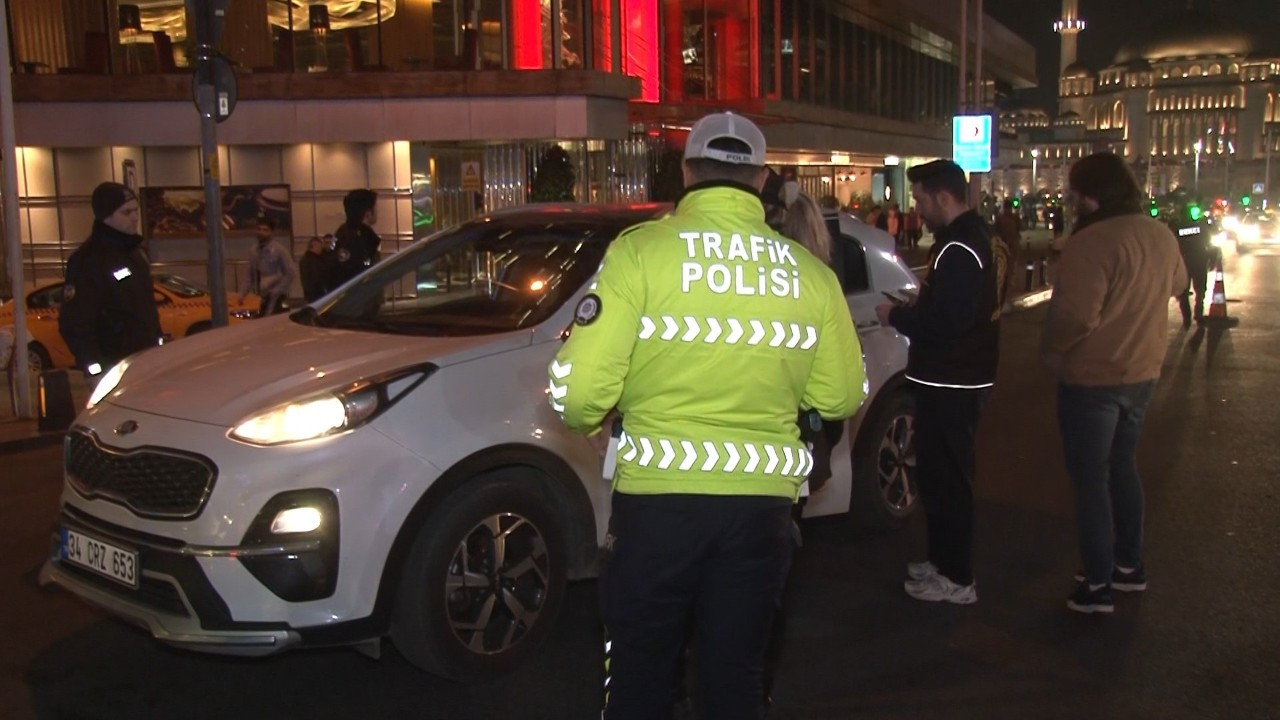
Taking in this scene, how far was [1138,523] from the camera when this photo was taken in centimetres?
587

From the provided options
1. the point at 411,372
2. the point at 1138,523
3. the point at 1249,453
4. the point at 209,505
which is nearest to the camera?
the point at 209,505

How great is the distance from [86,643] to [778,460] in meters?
3.67

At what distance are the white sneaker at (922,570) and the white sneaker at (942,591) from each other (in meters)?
0.02

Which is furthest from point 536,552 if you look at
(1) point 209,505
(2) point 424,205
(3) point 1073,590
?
(2) point 424,205

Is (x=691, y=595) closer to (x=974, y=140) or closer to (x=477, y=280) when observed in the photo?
(x=477, y=280)

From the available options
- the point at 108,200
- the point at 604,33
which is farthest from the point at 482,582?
the point at 604,33

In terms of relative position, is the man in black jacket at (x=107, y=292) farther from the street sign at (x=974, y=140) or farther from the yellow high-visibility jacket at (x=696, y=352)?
the street sign at (x=974, y=140)

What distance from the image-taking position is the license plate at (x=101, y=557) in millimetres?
4469

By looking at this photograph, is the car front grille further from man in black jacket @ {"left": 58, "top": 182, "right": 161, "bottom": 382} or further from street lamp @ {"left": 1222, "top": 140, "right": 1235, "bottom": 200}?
street lamp @ {"left": 1222, "top": 140, "right": 1235, "bottom": 200}

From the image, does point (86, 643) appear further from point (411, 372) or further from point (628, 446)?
point (628, 446)

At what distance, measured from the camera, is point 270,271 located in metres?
16.2

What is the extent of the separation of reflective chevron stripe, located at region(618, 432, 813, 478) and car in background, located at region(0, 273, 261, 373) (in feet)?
42.8

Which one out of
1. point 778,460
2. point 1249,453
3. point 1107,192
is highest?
point 1107,192

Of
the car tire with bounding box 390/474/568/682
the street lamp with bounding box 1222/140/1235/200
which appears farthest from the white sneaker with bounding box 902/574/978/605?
the street lamp with bounding box 1222/140/1235/200
